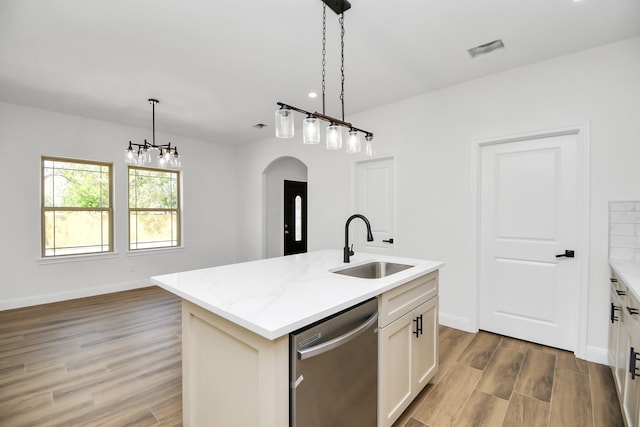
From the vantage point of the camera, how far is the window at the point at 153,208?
5.01 m

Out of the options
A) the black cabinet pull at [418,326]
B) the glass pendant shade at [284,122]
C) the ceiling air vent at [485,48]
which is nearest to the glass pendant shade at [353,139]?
the glass pendant shade at [284,122]

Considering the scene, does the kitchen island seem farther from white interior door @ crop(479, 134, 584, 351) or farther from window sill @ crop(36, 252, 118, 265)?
window sill @ crop(36, 252, 118, 265)

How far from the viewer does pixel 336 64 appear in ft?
9.35

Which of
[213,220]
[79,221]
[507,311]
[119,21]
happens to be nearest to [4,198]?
[79,221]

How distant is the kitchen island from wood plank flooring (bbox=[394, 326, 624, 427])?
0.81m

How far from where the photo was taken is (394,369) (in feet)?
5.51

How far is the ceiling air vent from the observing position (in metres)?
Answer: 2.51

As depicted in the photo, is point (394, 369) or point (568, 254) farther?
point (568, 254)

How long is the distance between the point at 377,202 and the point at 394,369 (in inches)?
103

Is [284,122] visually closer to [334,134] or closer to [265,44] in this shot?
[334,134]

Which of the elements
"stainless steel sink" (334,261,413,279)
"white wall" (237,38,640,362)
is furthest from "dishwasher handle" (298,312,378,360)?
"white wall" (237,38,640,362)

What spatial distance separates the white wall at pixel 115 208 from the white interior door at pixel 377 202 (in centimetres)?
327

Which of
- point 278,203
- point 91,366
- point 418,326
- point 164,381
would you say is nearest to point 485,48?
point 418,326

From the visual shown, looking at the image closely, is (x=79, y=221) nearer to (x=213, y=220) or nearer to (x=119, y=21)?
(x=213, y=220)
